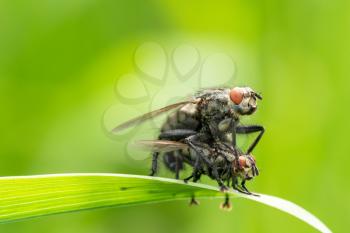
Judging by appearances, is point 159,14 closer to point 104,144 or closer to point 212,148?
point 104,144

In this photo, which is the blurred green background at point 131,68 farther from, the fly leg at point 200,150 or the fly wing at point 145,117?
the fly leg at point 200,150

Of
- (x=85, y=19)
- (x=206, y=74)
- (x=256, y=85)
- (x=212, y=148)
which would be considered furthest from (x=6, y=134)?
(x=212, y=148)

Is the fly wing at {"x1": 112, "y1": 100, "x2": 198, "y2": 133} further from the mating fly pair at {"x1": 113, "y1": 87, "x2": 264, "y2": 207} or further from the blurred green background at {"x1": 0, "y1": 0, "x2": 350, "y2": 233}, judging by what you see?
the blurred green background at {"x1": 0, "y1": 0, "x2": 350, "y2": 233}

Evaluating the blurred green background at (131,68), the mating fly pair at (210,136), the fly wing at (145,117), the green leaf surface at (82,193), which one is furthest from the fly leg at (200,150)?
the green leaf surface at (82,193)

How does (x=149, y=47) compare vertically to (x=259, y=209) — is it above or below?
above

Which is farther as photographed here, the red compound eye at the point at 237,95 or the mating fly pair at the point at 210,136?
the red compound eye at the point at 237,95

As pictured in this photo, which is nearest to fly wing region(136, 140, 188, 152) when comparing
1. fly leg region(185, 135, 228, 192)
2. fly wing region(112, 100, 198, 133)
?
fly leg region(185, 135, 228, 192)
